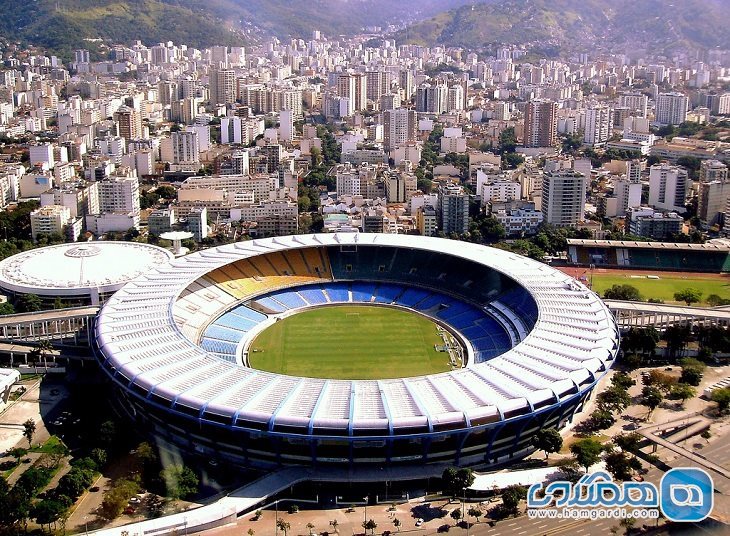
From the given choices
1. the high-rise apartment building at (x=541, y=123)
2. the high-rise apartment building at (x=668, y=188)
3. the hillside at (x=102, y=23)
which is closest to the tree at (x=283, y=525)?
the high-rise apartment building at (x=668, y=188)

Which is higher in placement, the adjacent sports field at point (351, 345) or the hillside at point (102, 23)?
the hillside at point (102, 23)

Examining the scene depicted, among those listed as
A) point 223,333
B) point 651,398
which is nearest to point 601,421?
point 651,398

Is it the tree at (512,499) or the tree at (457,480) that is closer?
the tree at (512,499)

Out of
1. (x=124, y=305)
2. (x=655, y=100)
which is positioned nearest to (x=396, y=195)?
(x=124, y=305)

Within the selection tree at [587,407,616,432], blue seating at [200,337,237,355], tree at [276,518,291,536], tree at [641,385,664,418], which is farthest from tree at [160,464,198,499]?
tree at [641,385,664,418]

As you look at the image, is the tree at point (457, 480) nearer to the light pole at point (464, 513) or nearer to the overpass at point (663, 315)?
the light pole at point (464, 513)

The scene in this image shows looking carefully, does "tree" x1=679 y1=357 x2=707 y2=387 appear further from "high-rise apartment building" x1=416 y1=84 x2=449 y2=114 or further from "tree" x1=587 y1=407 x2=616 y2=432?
"high-rise apartment building" x1=416 y1=84 x2=449 y2=114
